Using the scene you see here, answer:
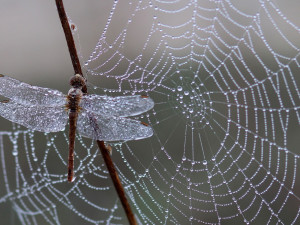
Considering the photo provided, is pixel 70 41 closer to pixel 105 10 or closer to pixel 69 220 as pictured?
pixel 69 220

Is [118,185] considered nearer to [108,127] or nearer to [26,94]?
[108,127]

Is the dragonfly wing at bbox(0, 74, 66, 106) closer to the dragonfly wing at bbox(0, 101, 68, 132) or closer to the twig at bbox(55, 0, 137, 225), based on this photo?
the dragonfly wing at bbox(0, 101, 68, 132)

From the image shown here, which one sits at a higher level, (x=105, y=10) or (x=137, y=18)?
(x=105, y=10)

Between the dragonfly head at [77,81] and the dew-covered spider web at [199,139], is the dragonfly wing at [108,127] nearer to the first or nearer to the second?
the dragonfly head at [77,81]

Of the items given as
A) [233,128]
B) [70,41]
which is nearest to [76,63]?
[70,41]

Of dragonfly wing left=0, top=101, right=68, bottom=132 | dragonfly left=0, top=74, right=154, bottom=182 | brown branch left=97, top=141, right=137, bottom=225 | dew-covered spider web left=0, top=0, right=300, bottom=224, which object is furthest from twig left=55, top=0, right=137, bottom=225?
dew-covered spider web left=0, top=0, right=300, bottom=224

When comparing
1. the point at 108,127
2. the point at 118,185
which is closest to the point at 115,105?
the point at 108,127

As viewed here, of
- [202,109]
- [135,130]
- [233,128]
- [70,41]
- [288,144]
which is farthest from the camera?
[288,144]

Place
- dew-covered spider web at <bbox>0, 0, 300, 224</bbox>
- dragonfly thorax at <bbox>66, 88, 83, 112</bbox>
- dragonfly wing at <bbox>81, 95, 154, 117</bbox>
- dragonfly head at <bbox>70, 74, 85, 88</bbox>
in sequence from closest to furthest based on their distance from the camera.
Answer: dragonfly head at <bbox>70, 74, 85, 88</bbox>
dragonfly thorax at <bbox>66, 88, 83, 112</bbox>
dragonfly wing at <bbox>81, 95, 154, 117</bbox>
dew-covered spider web at <bbox>0, 0, 300, 224</bbox>
